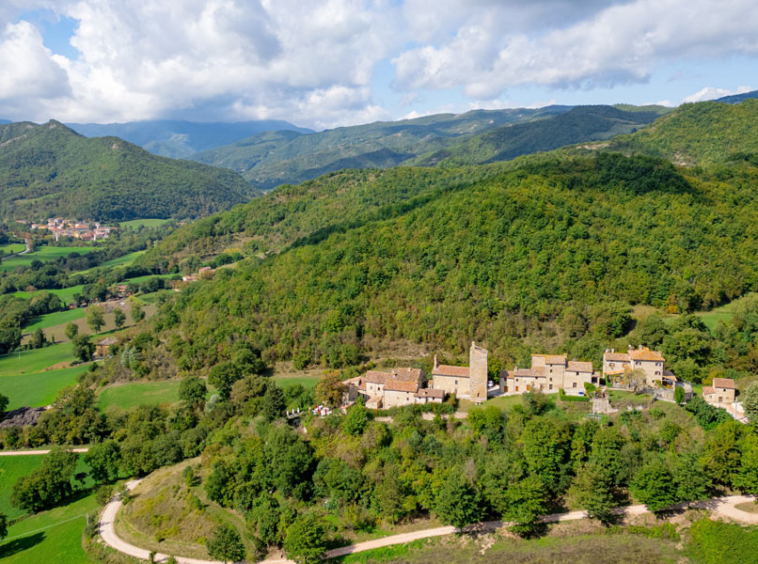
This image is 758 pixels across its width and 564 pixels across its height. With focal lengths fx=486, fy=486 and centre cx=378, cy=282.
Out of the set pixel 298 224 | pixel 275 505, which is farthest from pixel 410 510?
pixel 298 224

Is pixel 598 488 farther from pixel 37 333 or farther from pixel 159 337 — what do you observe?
pixel 37 333

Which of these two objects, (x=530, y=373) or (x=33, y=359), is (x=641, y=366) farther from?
(x=33, y=359)

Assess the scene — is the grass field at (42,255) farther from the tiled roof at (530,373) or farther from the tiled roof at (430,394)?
the tiled roof at (530,373)

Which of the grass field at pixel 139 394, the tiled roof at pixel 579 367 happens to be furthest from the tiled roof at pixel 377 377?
the grass field at pixel 139 394

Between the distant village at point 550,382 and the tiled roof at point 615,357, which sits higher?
the tiled roof at point 615,357

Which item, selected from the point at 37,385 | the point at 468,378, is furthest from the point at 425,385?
the point at 37,385
